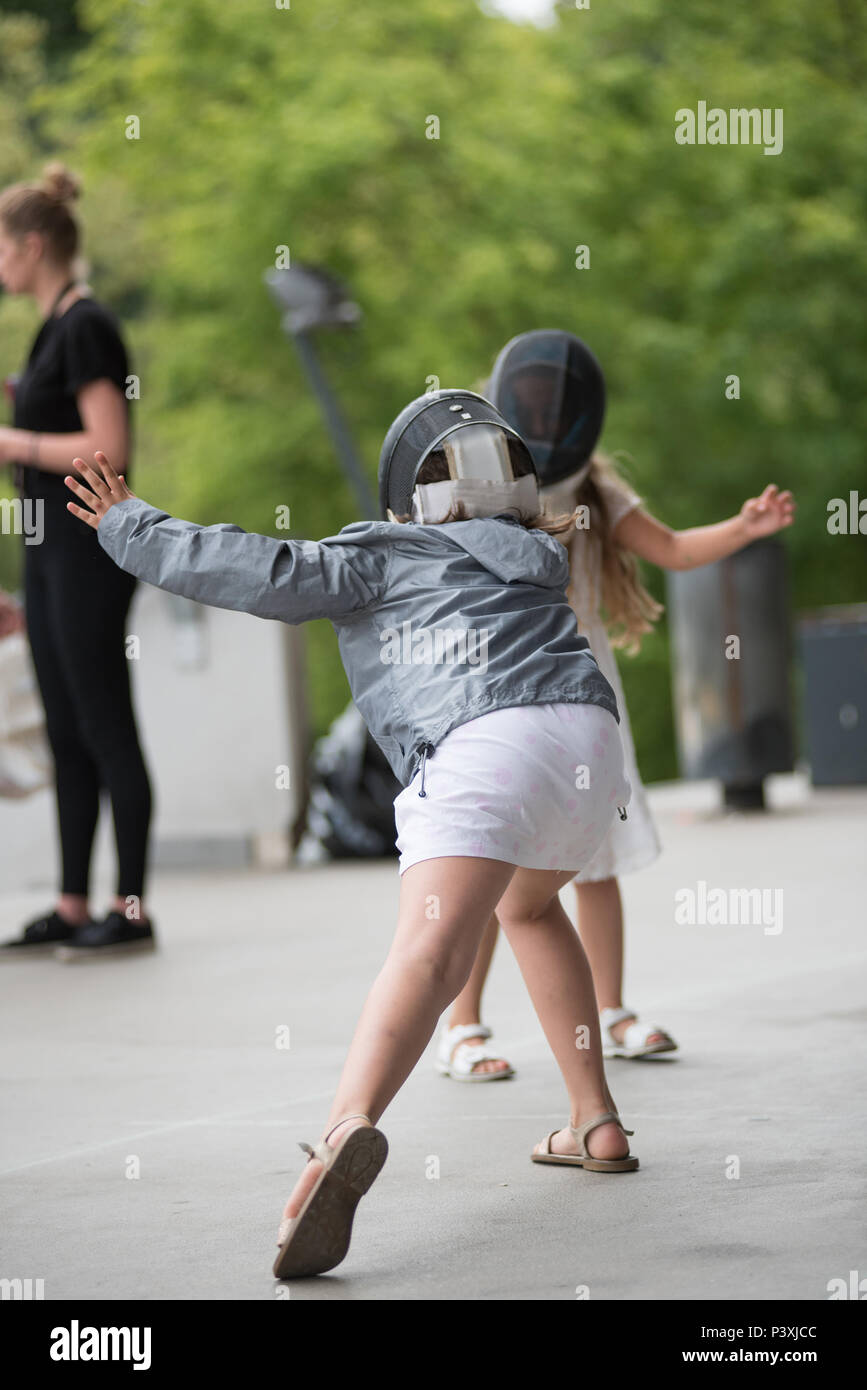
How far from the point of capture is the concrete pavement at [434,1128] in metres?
2.83

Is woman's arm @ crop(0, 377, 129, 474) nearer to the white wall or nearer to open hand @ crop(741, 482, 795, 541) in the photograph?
open hand @ crop(741, 482, 795, 541)

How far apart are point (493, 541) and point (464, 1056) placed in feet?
5.14

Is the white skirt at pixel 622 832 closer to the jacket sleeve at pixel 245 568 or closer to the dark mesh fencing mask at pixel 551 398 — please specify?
the dark mesh fencing mask at pixel 551 398

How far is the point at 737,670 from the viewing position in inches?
421

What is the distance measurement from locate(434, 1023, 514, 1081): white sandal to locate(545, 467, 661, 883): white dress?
441 millimetres

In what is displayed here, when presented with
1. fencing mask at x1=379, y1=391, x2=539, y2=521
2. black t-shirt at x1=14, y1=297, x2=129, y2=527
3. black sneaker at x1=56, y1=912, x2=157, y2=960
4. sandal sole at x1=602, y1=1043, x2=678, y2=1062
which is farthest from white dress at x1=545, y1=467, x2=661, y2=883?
black sneaker at x1=56, y1=912, x2=157, y2=960

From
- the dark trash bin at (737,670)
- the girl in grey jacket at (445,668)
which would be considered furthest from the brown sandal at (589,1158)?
the dark trash bin at (737,670)

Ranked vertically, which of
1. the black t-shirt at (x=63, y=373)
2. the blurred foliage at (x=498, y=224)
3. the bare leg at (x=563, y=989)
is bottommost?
the bare leg at (x=563, y=989)

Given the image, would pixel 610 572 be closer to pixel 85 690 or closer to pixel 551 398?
pixel 551 398

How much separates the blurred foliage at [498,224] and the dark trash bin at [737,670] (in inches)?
461

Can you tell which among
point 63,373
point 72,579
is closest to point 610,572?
point 72,579

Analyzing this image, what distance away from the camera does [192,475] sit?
23750 millimetres

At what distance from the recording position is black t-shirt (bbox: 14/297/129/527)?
5988 millimetres
